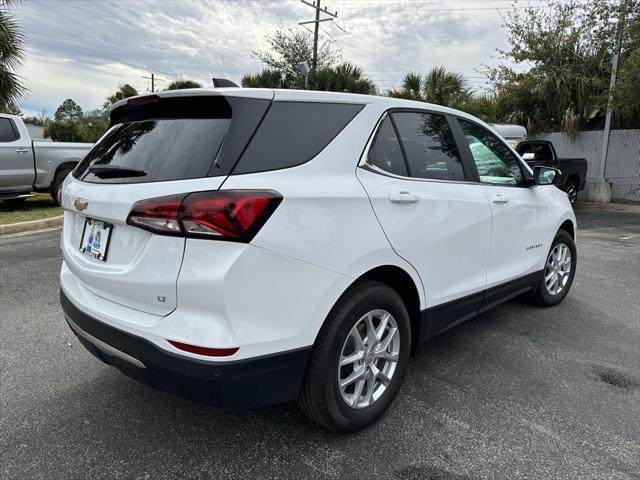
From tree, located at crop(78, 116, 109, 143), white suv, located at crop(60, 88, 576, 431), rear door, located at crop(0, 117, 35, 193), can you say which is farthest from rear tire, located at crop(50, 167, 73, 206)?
tree, located at crop(78, 116, 109, 143)

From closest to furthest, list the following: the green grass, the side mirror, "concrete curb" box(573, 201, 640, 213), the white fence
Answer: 1. the side mirror
2. the green grass
3. "concrete curb" box(573, 201, 640, 213)
4. the white fence

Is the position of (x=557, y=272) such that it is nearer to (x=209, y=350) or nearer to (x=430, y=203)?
(x=430, y=203)

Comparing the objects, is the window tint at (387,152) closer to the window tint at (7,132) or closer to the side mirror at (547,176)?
the side mirror at (547,176)

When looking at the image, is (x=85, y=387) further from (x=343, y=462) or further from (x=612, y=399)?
(x=612, y=399)

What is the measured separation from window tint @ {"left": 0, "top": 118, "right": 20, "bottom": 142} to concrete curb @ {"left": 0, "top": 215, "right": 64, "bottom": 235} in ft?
6.99

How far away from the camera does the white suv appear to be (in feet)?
5.97

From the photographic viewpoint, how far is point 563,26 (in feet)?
47.5

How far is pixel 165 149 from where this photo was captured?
2113 mm

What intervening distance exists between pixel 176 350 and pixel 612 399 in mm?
2608

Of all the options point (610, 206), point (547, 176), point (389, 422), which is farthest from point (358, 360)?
point (610, 206)

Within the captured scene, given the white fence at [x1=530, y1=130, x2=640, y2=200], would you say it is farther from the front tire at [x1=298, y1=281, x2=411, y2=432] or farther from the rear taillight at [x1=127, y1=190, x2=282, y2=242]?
the rear taillight at [x1=127, y1=190, x2=282, y2=242]

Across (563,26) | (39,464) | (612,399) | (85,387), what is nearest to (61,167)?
(85,387)

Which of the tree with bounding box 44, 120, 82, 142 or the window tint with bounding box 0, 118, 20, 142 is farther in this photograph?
the tree with bounding box 44, 120, 82, 142

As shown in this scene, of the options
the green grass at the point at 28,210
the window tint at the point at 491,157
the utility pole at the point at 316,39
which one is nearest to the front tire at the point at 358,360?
the window tint at the point at 491,157
